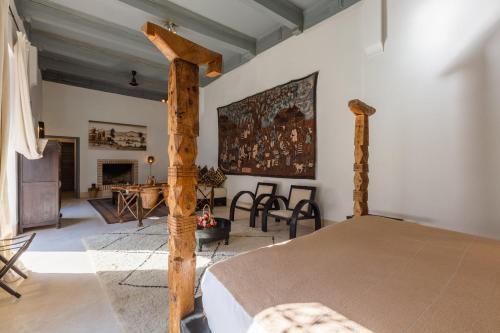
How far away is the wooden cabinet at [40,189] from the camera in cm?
360

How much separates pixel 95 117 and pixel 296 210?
719 centimetres

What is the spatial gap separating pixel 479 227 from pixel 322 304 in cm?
276

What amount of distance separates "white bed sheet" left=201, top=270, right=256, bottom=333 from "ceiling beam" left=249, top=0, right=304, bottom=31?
418cm

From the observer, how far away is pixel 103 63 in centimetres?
621

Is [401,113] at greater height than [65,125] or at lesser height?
lesser

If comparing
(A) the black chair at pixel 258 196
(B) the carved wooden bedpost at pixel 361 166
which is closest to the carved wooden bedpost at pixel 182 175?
(B) the carved wooden bedpost at pixel 361 166

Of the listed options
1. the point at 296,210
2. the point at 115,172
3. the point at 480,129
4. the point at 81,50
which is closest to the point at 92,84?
the point at 81,50

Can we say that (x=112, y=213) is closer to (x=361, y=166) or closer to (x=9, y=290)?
(x=9, y=290)

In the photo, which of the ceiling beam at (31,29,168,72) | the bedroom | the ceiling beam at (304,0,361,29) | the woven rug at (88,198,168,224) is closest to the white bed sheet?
the bedroom

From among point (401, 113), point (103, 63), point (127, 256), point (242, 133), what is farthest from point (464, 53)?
point (103, 63)

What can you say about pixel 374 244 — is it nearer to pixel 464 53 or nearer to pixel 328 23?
pixel 464 53

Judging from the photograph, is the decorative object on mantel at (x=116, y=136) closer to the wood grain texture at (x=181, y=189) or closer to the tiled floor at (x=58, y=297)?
the tiled floor at (x=58, y=297)

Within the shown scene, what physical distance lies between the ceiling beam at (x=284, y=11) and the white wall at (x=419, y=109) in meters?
0.32

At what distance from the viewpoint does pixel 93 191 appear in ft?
23.8
